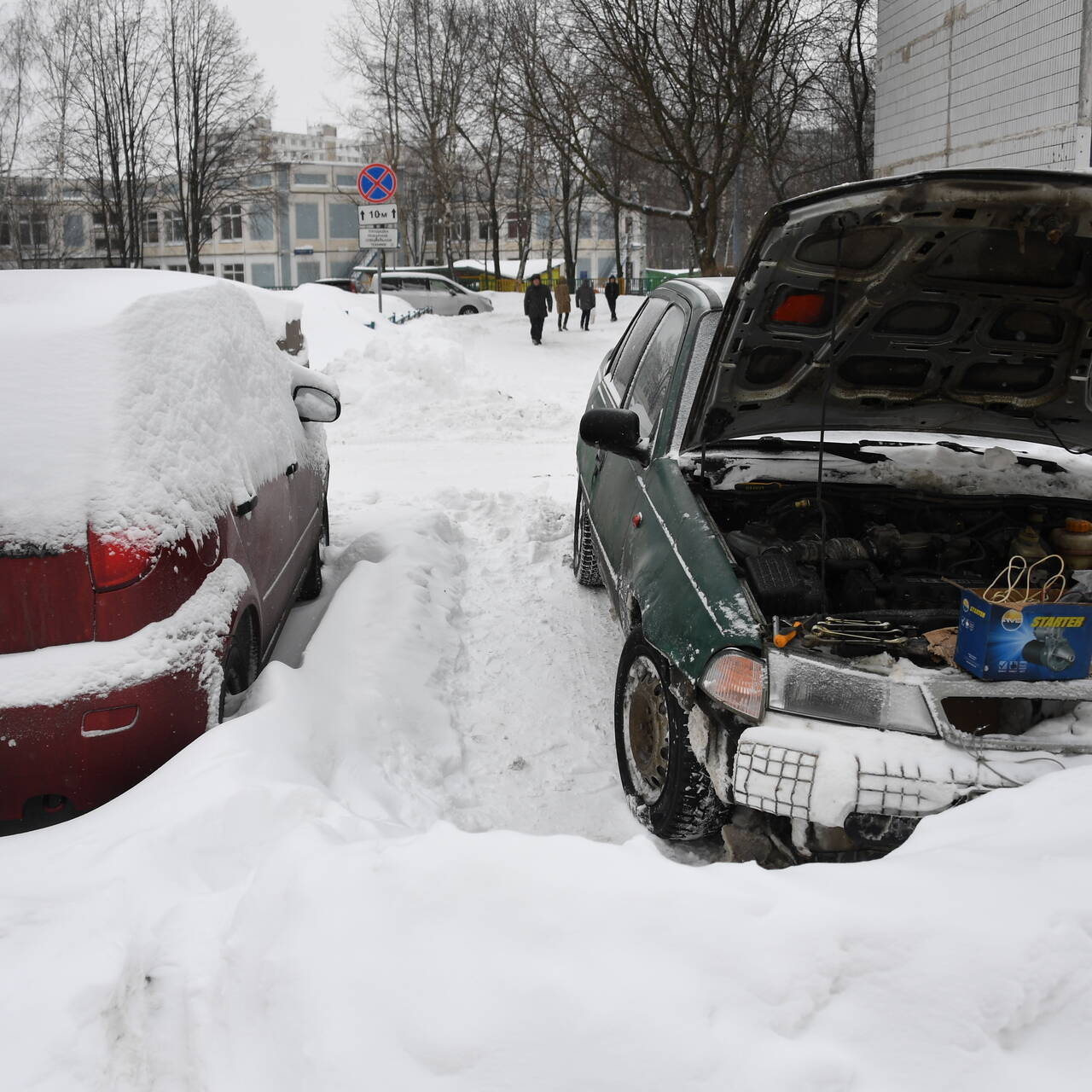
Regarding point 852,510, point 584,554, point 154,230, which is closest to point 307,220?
point 154,230

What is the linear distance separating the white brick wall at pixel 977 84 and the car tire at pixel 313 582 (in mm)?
5895

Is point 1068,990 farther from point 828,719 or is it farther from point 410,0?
point 410,0

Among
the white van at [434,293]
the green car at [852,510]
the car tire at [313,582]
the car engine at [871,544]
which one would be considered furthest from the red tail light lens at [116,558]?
the white van at [434,293]

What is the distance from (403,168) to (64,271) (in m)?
45.0

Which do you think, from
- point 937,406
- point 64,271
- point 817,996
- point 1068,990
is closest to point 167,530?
point 64,271

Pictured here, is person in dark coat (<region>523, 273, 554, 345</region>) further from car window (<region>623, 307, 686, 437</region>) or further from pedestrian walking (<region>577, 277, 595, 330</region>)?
car window (<region>623, 307, 686, 437</region>)

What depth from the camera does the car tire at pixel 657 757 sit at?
2.98 metres

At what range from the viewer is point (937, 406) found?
4117mm

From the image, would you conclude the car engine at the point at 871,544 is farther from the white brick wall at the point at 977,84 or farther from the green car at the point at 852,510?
the white brick wall at the point at 977,84

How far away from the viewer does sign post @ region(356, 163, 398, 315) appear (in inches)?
571

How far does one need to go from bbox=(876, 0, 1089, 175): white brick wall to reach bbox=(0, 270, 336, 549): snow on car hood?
6.45 meters

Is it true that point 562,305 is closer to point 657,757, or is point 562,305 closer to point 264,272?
point 657,757

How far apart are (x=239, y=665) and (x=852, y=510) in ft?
8.05

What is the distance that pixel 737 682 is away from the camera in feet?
8.84
